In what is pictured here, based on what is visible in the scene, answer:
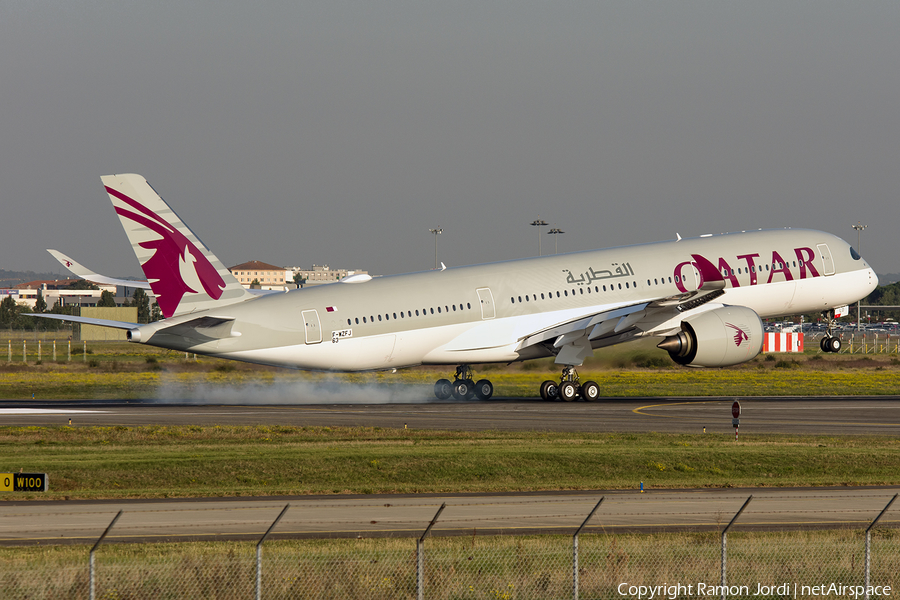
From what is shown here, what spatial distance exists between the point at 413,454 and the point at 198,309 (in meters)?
14.9

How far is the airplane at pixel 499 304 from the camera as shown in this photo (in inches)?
1642

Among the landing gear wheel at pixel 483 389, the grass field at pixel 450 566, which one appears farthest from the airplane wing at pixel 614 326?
the grass field at pixel 450 566

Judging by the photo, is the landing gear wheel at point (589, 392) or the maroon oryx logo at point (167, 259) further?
the landing gear wheel at point (589, 392)

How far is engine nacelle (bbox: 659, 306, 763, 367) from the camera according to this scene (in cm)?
4684

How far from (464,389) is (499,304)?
18.0 feet

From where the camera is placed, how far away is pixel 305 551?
18.5 m

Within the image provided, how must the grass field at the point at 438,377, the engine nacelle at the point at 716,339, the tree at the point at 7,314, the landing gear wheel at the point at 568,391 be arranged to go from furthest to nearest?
1. the tree at the point at 7,314
2. the grass field at the point at 438,377
3. the landing gear wheel at the point at 568,391
4. the engine nacelle at the point at 716,339

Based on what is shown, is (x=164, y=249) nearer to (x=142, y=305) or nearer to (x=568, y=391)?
(x=568, y=391)

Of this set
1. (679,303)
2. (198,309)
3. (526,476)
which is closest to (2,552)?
(526,476)

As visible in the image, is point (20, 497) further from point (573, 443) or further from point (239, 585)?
point (573, 443)

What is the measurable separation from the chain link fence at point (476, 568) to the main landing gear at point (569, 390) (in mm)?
28833

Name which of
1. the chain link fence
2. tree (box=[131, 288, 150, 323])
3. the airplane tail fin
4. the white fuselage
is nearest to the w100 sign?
the chain link fence

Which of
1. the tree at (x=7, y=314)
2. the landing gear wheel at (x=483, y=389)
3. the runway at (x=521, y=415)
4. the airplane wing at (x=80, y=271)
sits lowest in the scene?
the runway at (x=521, y=415)

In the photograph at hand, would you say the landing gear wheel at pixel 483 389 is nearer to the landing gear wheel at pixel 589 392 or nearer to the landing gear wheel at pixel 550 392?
the landing gear wheel at pixel 550 392
